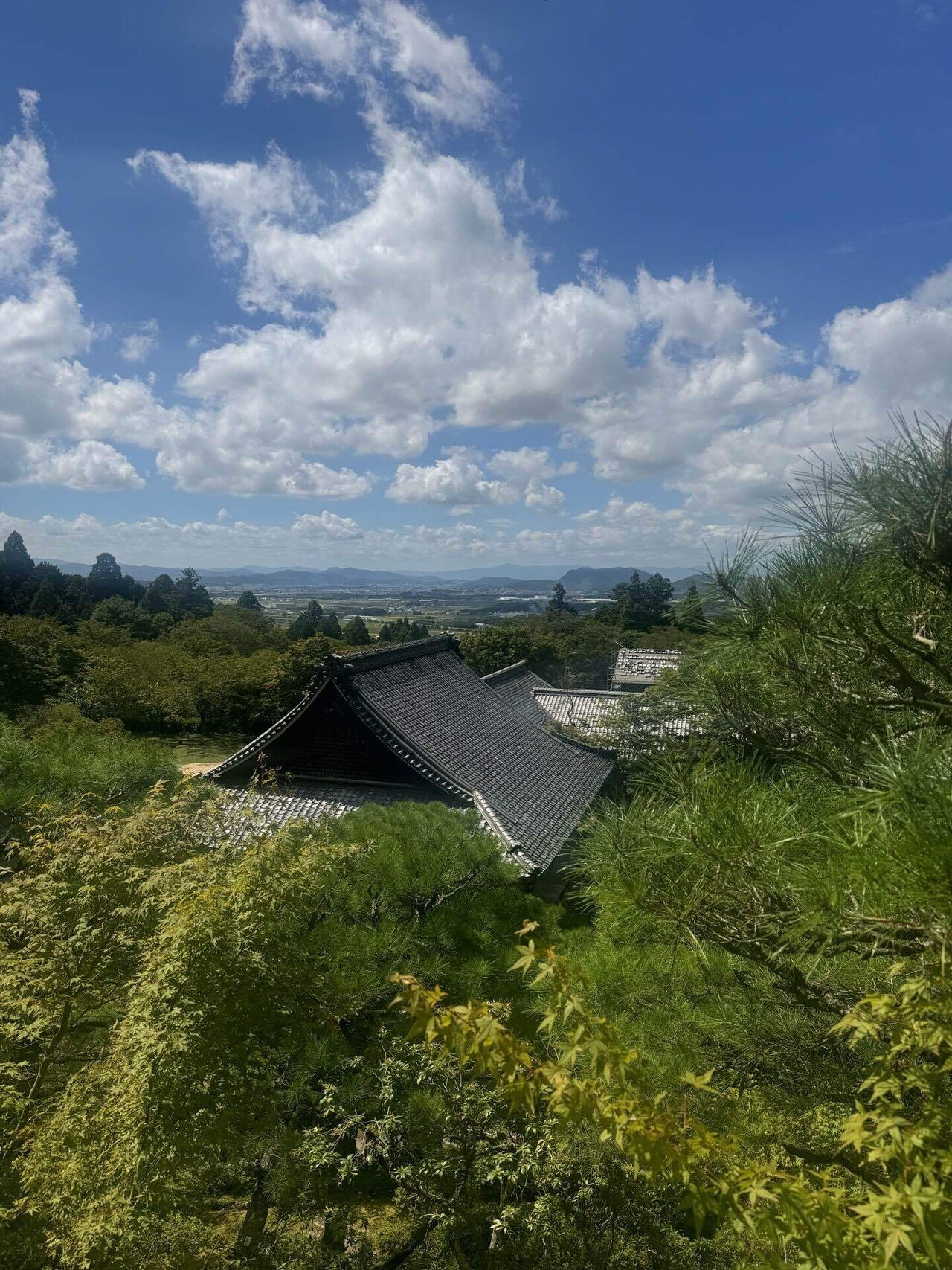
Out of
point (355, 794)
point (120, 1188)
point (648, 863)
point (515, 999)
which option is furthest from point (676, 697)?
point (355, 794)

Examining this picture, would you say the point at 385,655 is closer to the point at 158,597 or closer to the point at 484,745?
the point at 484,745

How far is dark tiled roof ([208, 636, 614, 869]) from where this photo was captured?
411 inches

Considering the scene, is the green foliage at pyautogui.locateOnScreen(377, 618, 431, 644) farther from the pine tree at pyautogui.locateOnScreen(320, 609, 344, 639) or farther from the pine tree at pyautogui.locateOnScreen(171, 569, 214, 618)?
the pine tree at pyautogui.locateOnScreen(171, 569, 214, 618)

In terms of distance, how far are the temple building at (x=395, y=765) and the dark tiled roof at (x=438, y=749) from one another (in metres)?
0.02

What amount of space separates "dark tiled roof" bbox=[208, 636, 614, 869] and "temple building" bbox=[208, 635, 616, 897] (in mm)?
21

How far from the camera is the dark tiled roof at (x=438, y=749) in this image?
34.3ft

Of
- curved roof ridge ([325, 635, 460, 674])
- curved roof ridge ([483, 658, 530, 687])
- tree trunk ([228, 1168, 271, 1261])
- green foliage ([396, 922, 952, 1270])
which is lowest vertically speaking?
tree trunk ([228, 1168, 271, 1261])

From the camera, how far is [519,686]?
24.7 meters

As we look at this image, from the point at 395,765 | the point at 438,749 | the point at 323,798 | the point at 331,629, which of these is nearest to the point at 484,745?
the point at 438,749

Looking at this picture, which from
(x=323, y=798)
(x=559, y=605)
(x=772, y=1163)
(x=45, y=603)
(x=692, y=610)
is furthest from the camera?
(x=559, y=605)

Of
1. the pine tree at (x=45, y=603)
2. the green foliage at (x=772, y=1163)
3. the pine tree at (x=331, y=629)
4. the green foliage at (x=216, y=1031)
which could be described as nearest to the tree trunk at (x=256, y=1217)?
the green foliage at (x=216, y=1031)

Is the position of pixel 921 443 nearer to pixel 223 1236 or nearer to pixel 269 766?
pixel 223 1236

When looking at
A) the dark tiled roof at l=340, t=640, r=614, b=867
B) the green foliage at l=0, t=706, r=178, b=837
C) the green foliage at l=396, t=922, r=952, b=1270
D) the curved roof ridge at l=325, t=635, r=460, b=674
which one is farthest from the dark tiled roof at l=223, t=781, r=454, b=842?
the green foliage at l=396, t=922, r=952, b=1270

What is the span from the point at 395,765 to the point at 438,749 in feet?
3.06
